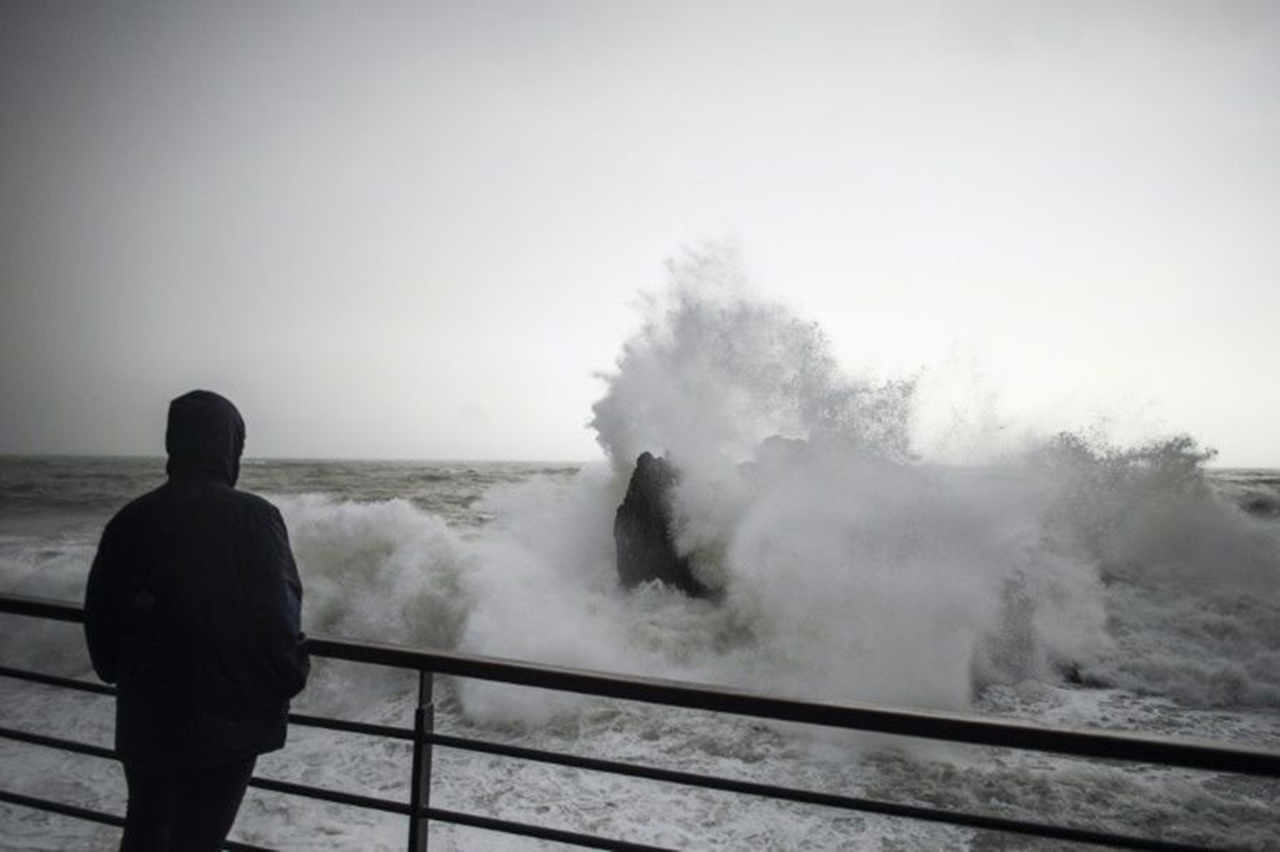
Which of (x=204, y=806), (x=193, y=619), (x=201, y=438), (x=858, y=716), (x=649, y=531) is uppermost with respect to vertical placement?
(x=201, y=438)

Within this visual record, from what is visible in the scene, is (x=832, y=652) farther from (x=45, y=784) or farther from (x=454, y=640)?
(x=45, y=784)

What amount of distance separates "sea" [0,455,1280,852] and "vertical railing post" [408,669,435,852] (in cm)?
174

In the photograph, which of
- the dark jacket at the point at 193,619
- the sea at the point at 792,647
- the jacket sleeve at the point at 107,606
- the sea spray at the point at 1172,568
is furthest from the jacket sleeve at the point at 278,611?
the sea spray at the point at 1172,568

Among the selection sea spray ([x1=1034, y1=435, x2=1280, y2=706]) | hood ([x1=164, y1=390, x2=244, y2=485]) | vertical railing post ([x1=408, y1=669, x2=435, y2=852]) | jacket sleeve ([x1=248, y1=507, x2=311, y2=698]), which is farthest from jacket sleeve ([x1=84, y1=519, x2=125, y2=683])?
sea spray ([x1=1034, y1=435, x2=1280, y2=706])

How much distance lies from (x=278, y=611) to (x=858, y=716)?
4.75 feet

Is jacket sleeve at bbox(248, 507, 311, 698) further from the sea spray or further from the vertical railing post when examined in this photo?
the sea spray

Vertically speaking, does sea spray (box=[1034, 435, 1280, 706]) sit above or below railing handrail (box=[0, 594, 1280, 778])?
below

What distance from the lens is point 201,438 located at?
1.70m

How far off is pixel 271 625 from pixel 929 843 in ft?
18.1

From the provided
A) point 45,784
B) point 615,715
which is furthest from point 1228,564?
point 45,784

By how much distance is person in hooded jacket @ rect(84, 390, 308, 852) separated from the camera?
156cm

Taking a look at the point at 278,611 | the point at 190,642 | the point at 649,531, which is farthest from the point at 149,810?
the point at 649,531

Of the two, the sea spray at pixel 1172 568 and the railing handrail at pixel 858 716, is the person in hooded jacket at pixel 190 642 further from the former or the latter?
the sea spray at pixel 1172 568

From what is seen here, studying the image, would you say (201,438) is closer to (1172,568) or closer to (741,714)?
(741,714)
